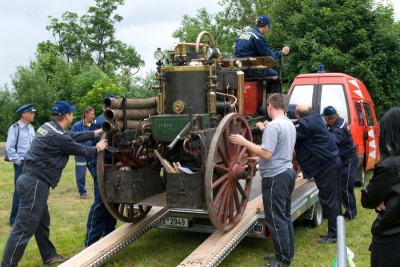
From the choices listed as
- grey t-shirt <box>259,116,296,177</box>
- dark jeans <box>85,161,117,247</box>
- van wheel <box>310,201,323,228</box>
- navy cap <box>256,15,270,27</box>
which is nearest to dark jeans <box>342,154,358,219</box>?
van wheel <box>310,201,323,228</box>

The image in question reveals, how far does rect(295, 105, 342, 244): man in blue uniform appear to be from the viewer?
6.15 m

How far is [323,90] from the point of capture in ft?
32.1

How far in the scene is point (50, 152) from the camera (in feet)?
17.0

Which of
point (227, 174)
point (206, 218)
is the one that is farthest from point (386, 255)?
point (206, 218)

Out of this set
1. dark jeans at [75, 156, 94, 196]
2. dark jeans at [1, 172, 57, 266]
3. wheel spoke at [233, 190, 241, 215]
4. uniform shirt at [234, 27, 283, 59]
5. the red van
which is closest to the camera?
dark jeans at [1, 172, 57, 266]

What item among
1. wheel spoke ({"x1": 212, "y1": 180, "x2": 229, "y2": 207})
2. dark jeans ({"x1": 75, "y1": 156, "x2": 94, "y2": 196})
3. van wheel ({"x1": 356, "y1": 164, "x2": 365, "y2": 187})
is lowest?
van wheel ({"x1": 356, "y1": 164, "x2": 365, "y2": 187})

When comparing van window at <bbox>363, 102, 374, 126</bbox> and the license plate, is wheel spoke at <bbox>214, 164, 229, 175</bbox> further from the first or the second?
van window at <bbox>363, 102, 374, 126</bbox>

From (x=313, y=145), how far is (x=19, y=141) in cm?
434

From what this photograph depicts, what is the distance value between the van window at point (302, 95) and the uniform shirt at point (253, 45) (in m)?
3.02

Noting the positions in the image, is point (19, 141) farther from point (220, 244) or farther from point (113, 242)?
point (220, 244)

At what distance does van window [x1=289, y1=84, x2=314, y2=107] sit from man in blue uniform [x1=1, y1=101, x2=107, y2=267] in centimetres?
557

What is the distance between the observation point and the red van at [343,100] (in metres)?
9.57

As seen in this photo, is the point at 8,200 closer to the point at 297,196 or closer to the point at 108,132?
the point at 108,132

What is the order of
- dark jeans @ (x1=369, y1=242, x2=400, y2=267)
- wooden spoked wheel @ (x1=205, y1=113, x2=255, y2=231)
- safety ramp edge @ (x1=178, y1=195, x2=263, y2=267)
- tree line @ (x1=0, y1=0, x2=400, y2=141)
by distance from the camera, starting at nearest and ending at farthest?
dark jeans @ (x1=369, y1=242, x2=400, y2=267) → safety ramp edge @ (x1=178, y1=195, x2=263, y2=267) → wooden spoked wheel @ (x1=205, y1=113, x2=255, y2=231) → tree line @ (x1=0, y1=0, x2=400, y2=141)
